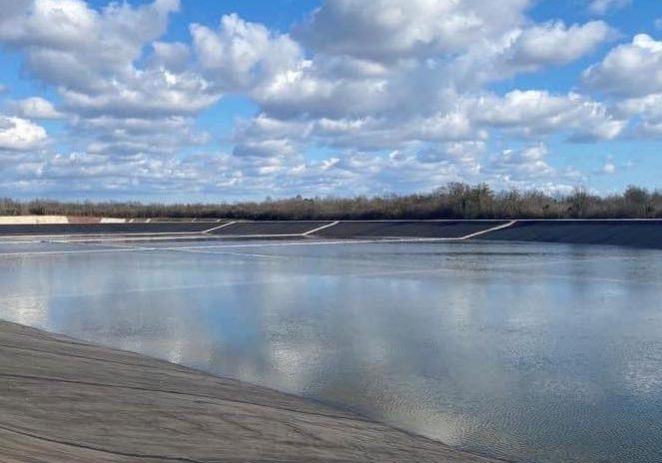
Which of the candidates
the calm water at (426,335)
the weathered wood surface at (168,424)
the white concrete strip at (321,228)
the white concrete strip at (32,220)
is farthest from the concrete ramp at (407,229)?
the weathered wood surface at (168,424)

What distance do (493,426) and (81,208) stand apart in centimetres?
10078

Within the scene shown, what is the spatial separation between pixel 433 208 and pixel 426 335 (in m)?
53.3

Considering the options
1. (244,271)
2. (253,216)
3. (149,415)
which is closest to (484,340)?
(149,415)

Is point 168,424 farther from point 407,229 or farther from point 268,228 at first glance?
point 268,228

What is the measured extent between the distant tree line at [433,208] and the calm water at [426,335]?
30683 mm

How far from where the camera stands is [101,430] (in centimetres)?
625

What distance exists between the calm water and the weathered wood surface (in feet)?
2.09

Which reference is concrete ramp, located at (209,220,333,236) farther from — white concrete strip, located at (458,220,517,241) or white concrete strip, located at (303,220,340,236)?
white concrete strip, located at (458,220,517,241)

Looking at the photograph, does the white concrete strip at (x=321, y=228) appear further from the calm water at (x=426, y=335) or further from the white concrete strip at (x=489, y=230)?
the calm water at (x=426, y=335)

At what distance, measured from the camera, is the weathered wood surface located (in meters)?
5.77

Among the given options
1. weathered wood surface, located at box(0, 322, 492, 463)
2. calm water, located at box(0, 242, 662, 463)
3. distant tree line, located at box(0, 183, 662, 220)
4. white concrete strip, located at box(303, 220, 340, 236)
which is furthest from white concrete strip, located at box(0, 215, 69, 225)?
weathered wood surface, located at box(0, 322, 492, 463)

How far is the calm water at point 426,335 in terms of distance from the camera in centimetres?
748

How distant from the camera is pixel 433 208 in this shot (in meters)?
64.8

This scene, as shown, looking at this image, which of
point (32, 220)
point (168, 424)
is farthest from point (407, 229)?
point (168, 424)
